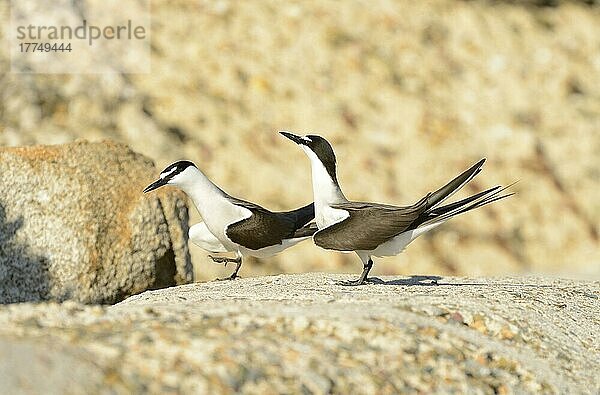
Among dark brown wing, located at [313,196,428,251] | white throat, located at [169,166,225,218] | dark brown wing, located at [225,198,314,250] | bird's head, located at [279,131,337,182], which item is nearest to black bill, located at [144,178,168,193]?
white throat, located at [169,166,225,218]

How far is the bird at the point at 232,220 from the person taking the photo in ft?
24.9

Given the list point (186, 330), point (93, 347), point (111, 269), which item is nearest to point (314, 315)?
point (186, 330)

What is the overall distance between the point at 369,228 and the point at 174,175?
5.50ft

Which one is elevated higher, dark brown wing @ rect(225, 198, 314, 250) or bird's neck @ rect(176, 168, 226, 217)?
bird's neck @ rect(176, 168, 226, 217)

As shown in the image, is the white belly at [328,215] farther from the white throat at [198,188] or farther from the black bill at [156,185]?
the black bill at [156,185]

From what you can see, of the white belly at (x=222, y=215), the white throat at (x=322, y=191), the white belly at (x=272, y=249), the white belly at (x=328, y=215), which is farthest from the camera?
the white belly at (x=272, y=249)

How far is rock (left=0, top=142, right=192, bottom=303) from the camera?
7.34 m

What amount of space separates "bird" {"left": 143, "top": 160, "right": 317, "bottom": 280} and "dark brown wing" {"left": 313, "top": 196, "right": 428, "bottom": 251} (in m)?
1.02

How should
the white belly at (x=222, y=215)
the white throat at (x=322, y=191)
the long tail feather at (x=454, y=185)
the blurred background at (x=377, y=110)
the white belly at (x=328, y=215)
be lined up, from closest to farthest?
the long tail feather at (x=454, y=185)
the white belly at (x=328, y=215)
the white throat at (x=322, y=191)
the white belly at (x=222, y=215)
the blurred background at (x=377, y=110)

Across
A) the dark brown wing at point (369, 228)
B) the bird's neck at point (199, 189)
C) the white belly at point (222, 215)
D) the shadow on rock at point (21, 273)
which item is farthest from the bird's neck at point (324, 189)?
the shadow on rock at point (21, 273)

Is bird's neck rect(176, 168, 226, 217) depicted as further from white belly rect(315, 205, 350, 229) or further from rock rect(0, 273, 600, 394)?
rock rect(0, 273, 600, 394)

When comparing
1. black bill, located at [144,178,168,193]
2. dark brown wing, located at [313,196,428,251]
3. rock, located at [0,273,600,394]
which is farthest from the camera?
black bill, located at [144,178,168,193]

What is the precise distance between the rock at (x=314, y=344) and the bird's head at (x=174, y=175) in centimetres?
146

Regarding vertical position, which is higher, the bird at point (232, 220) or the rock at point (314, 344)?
the bird at point (232, 220)
